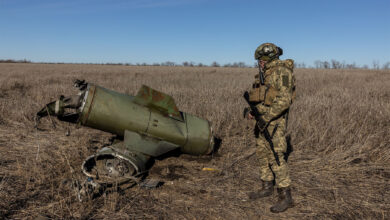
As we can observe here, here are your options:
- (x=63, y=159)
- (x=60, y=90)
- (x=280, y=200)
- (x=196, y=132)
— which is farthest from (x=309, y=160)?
(x=60, y=90)

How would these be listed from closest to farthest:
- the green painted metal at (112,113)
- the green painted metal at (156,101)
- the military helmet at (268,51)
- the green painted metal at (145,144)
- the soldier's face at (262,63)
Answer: the military helmet at (268,51) < the soldier's face at (262,63) < the green painted metal at (112,113) < the green painted metal at (145,144) < the green painted metal at (156,101)

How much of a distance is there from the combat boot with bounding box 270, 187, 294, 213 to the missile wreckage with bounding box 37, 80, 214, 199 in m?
1.82

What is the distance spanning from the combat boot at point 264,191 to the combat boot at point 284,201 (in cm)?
34

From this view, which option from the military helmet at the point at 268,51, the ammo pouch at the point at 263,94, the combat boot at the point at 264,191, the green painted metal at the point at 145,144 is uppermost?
the military helmet at the point at 268,51

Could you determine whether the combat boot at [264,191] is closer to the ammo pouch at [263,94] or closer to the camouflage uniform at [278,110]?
the camouflage uniform at [278,110]

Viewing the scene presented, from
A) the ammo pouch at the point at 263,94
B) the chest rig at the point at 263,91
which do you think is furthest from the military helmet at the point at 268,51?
the ammo pouch at the point at 263,94

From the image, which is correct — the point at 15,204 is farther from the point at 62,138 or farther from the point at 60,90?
the point at 60,90

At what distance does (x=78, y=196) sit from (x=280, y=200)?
269 cm

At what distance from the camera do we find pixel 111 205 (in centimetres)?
327

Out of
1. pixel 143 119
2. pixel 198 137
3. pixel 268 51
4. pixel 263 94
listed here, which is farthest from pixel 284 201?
pixel 143 119

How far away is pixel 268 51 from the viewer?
3.51m

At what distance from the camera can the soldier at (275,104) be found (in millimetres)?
3312

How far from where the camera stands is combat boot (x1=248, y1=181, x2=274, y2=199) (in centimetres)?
378

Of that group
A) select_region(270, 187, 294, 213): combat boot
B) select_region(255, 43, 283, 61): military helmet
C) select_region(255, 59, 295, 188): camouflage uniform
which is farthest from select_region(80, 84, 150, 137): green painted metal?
select_region(270, 187, 294, 213): combat boot
